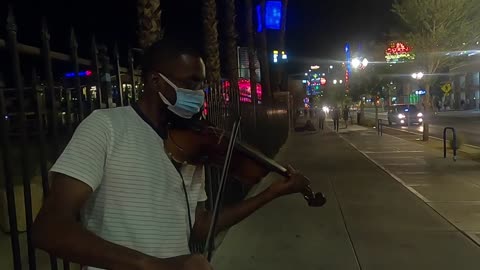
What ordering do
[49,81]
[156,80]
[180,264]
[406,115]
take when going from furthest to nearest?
[406,115] → [49,81] → [156,80] → [180,264]

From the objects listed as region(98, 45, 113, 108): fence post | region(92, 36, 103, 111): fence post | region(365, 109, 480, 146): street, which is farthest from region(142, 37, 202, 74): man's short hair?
region(365, 109, 480, 146): street

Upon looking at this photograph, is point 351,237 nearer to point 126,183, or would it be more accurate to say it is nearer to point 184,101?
point 184,101

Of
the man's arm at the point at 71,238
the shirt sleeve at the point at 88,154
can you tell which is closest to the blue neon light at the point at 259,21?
the shirt sleeve at the point at 88,154

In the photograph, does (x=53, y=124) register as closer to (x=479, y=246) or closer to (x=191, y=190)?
(x=191, y=190)

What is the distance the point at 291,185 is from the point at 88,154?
1.01m

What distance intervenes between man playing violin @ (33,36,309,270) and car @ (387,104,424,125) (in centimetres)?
3664

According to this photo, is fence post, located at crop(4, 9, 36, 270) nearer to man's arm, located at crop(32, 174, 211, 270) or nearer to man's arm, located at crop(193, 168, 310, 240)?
man's arm, located at crop(193, 168, 310, 240)

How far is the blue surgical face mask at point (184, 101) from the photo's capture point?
1.75m

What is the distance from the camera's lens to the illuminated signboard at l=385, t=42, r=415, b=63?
20812 mm

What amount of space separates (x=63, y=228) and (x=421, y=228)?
598cm

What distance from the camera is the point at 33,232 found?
1473mm

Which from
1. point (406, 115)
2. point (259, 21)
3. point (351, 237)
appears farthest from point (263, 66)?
point (406, 115)

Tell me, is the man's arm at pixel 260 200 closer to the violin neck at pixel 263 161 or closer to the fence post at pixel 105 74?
the violin neck at pixel 263 161

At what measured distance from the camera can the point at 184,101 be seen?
175 centimetres
